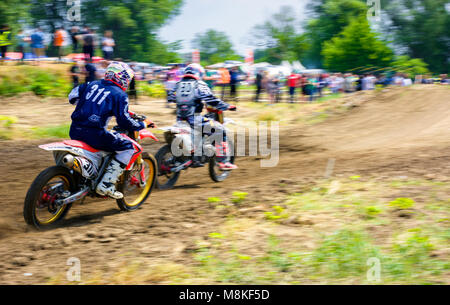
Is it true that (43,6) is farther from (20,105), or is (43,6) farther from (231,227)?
(231,227)

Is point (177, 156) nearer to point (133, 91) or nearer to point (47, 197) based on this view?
point (47, 197)

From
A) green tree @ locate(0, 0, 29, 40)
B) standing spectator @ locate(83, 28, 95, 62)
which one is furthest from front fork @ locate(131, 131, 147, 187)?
green tree @ locate(0, 0, 29, 40)

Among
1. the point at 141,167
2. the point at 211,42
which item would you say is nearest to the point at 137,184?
the point at 141,167

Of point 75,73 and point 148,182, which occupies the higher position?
point 75,73

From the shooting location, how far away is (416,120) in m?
14.4

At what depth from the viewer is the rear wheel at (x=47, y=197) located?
515 centimetres

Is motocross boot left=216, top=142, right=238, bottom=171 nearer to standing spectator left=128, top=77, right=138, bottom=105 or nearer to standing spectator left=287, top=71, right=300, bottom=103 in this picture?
standing spectator left=128, top=77, right=138, bottom=105

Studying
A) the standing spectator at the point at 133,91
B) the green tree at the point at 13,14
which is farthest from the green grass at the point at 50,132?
the green tree at the point at 13,14

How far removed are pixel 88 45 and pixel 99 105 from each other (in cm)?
1130

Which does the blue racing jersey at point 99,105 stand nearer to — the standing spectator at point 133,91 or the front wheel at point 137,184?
the front wheel at point 137,184

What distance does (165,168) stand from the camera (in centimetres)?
759

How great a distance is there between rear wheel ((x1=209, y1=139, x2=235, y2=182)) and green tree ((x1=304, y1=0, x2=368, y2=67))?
184 ft

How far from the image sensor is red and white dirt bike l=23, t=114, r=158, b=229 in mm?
5211
